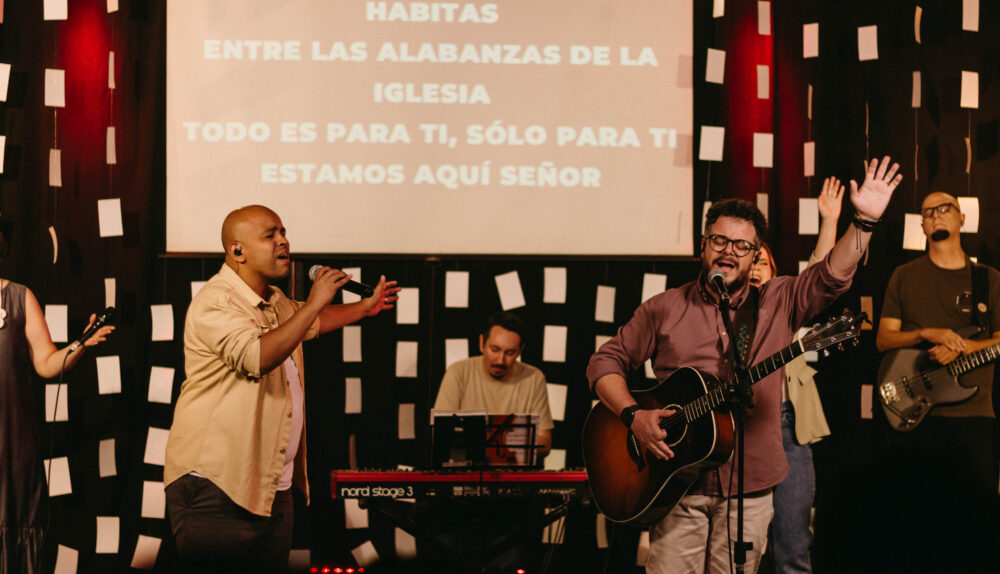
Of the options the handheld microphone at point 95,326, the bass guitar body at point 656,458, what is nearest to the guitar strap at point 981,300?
the bass guitar body at point 656,458

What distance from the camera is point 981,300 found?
438 cm

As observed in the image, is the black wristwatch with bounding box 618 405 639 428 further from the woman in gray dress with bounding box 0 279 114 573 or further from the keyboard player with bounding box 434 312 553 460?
the woman in gray dress with bounding box 0 279 114 573

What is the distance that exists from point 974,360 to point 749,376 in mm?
2138

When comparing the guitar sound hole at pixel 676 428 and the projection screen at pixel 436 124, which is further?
the projection screen at pixel 436 124

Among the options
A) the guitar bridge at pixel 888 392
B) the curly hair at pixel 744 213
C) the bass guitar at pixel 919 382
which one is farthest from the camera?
the guitar bridge at pixel 888 392

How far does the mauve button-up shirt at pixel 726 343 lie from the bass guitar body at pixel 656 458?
0.06m

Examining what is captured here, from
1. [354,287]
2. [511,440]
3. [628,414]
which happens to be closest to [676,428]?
[628,414]

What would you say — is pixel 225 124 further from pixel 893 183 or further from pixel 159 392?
pixel 893 183

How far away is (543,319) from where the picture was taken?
4898 millimetres

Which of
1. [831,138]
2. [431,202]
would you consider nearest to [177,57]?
[431,202]

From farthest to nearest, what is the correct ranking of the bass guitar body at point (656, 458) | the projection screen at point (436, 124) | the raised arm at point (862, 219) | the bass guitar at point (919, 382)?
the projection screen at point (436, 124) < the bass guitar at point (919, 382) < the bass guitar body at point (656, 458) < the raised arm at point (862, 219)

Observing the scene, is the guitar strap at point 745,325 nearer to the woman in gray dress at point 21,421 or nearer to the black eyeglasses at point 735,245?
the black eyeglasses at point 735,245

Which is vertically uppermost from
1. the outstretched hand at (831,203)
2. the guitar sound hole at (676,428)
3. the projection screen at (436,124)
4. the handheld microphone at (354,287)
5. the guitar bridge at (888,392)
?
the projection screen at (436,124)

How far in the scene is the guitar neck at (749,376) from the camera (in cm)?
267
